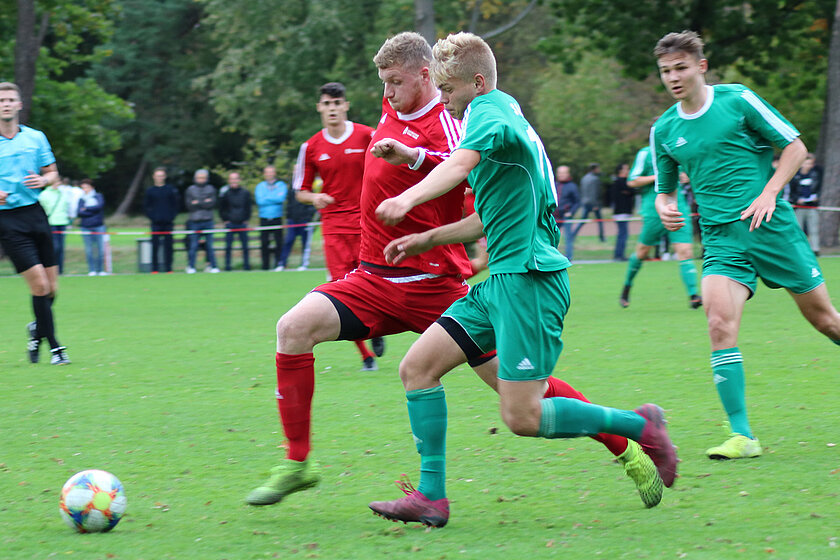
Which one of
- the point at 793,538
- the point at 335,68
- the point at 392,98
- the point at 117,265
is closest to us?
the point at 793,538

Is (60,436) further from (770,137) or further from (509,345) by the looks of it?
(770,137)

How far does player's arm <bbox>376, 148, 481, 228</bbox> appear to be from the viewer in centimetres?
395

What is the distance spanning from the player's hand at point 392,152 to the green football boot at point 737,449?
7.33 feet

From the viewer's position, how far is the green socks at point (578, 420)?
4.44 metres

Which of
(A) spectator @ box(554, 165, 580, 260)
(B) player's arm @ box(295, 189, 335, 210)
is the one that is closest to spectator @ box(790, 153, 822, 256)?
(A) spectator @ box(554, 165, 580, 260)

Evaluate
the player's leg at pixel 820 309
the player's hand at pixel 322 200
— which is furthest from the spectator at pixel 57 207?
the player's leg at pixel 820 309

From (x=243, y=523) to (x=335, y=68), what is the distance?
33604 millimetres

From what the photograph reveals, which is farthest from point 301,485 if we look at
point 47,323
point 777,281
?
point 47,323

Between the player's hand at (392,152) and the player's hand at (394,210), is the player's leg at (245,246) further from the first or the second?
the player's hand at (394,210)

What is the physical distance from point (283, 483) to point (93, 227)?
18346 millimetres

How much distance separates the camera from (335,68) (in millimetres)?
37125

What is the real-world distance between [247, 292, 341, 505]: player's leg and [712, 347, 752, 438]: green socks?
2198 mm

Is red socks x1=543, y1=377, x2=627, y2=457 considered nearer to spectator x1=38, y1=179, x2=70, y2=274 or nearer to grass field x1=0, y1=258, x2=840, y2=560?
grass field x1=0, y1=258, x2=840, y2=560

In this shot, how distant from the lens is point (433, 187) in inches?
158
